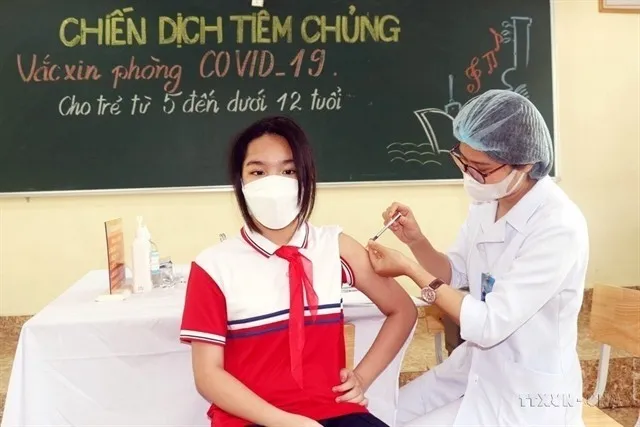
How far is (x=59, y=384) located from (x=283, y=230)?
2.56ft

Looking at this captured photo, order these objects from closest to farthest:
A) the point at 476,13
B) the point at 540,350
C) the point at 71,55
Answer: the point at 540,350, the point at 71,55, the point at 476,13

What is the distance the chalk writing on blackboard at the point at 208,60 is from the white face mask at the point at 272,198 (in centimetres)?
199

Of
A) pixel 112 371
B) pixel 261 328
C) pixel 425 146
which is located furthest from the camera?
pixel 425 146

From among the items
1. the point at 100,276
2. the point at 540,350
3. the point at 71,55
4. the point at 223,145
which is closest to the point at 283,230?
the point at 540,350

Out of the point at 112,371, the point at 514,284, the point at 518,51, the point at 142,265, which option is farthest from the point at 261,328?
the point at 518,51

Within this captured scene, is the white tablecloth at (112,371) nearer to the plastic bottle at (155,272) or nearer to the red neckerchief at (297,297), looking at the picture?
the plastic bottle at (155,272)

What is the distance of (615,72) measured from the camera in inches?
139

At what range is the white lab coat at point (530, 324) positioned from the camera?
135 centimetres

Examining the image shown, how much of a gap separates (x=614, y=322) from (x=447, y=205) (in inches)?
66.0

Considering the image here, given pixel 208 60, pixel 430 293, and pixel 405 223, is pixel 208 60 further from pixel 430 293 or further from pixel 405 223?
pixel 430 293

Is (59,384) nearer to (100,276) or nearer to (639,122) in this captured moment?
(100,276)

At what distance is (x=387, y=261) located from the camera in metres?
1.46

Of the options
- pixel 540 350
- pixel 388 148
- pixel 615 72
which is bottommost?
pixel 540 350

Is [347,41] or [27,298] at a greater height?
[347,41]
